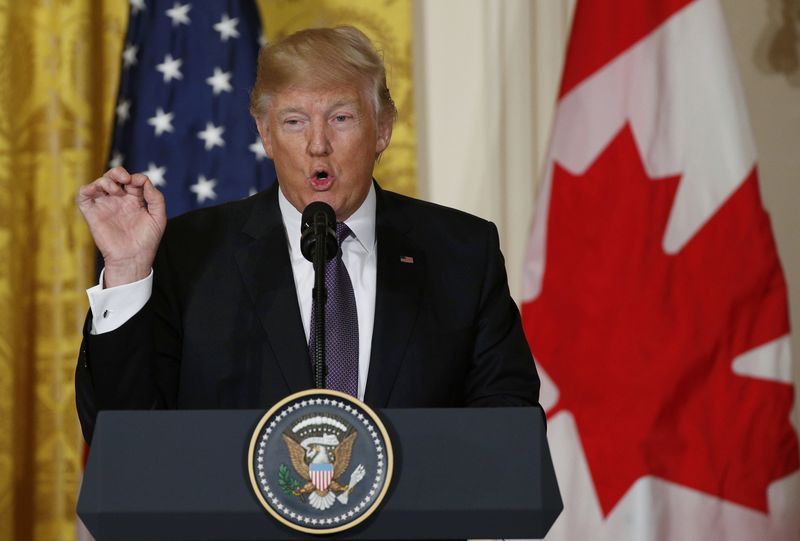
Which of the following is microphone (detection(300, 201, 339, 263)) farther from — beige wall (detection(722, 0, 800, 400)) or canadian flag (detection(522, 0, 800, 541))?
beige wall (detection(722, 0, 800, 400))

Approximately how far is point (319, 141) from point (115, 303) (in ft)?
1.71

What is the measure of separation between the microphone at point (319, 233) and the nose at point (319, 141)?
424 millimetres

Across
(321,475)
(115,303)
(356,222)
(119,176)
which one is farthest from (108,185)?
(321,475)

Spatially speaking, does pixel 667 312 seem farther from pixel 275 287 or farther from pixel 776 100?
pixel 275 287

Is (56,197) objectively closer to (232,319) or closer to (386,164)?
(386,164)

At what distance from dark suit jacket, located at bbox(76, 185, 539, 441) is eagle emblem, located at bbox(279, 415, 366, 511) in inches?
20.3

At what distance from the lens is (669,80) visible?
386 cm

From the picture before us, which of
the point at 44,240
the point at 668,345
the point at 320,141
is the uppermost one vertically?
the point at 320,141

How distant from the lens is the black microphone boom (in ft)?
5.26

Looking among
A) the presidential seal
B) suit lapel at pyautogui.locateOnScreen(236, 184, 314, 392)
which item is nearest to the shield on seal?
the presidential seal

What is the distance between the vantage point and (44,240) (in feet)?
12.5

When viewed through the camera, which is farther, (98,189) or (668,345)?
(668,345)

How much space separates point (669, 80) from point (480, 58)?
679mm

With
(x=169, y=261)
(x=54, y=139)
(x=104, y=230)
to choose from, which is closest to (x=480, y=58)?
(x=54, y=139)
